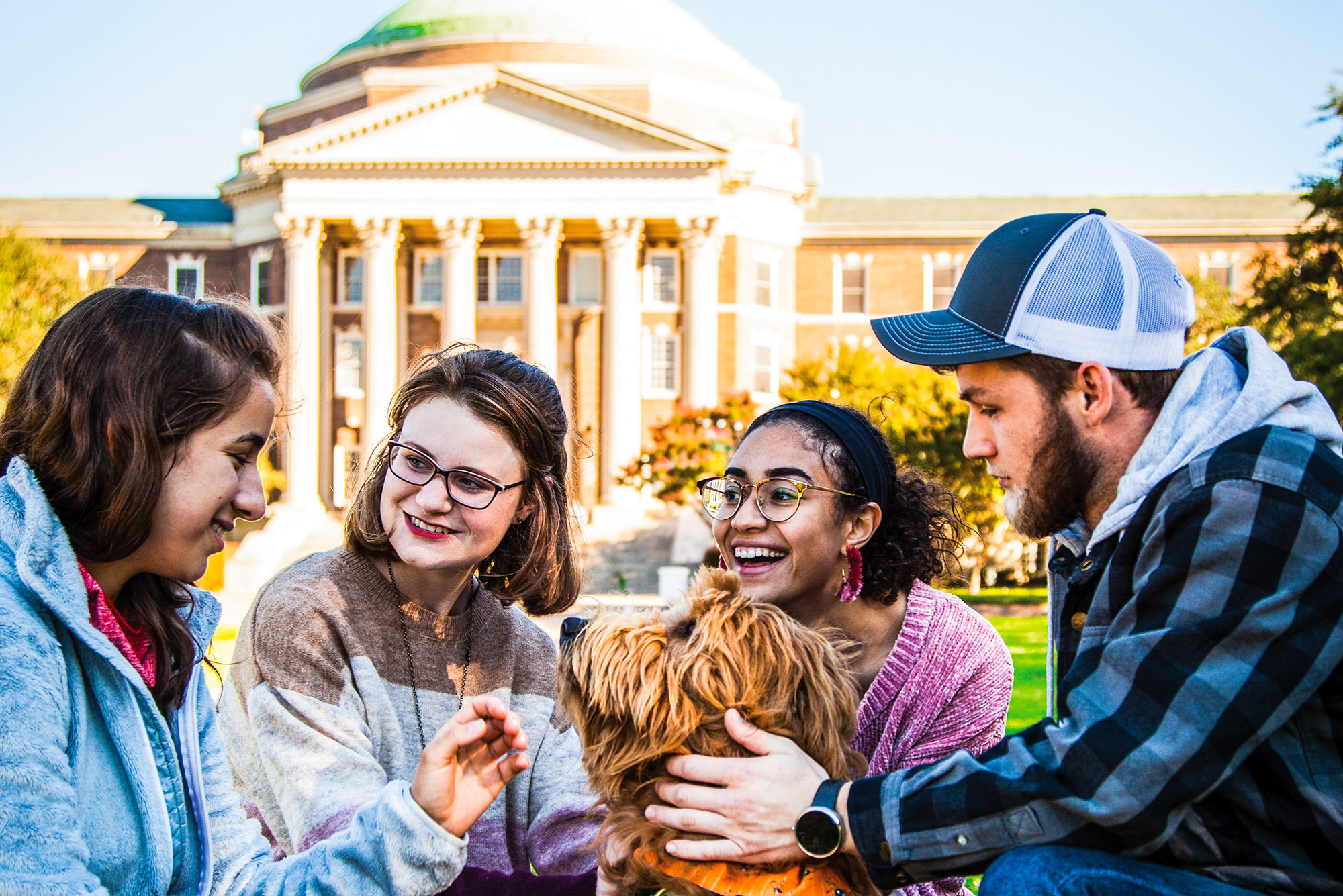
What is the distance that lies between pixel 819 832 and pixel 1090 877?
23.0 inches

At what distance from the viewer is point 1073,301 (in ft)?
9.68

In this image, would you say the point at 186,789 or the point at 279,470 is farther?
the point at 279,470

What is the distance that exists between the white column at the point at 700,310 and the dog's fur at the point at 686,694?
39.1 meters

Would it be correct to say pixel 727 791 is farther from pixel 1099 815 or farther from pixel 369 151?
pixel 369 151

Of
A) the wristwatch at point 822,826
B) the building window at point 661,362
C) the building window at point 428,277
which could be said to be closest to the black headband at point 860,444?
the wristwatch at point 822,826

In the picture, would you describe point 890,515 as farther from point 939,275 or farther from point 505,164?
point 939,275

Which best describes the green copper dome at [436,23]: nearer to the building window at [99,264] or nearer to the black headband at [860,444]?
the building window at [99,264]

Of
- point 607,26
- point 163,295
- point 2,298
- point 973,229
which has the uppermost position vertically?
point 607,26

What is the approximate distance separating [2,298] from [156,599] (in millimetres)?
33403

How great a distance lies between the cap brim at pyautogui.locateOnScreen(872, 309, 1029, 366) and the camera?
3037 mm

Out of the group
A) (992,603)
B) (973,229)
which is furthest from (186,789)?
(973,229)

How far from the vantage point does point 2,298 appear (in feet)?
103

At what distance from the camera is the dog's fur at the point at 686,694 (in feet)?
8.62

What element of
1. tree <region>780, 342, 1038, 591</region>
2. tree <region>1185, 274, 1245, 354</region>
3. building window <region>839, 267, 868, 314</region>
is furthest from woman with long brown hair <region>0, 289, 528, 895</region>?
building window <region>839, 267, 868, 314</region>
